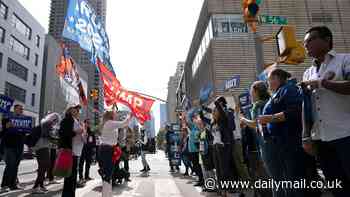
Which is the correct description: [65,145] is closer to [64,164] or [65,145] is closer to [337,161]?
[64,164]

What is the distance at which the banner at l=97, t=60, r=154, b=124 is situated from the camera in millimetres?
7625

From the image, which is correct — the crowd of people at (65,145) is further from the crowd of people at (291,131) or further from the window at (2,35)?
the window at (2,35)

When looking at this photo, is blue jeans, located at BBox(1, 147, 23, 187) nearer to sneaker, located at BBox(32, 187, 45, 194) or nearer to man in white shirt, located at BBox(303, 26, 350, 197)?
sneaker, located at BBox(32, 187, 45, 194)

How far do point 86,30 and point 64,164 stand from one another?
20.3 feet

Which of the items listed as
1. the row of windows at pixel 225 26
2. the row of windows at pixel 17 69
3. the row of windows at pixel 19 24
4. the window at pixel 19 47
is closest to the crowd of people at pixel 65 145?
the row of windows at pixel 225 26

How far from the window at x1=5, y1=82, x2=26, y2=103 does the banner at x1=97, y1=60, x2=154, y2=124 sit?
39.2 metres

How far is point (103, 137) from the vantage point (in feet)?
19.6

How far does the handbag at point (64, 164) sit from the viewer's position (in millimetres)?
5086

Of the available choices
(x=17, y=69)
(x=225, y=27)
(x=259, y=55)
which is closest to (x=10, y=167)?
(x=259, y=55)

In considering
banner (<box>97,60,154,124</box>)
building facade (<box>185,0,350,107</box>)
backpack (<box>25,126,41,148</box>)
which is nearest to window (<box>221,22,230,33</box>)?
building facade (<box>185,0,350,107</box>)

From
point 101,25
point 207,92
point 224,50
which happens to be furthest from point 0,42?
point 207,92

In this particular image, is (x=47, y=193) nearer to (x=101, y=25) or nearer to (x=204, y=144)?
(x=204, y=144)

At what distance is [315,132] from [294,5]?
154 ft

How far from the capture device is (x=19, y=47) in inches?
1800
